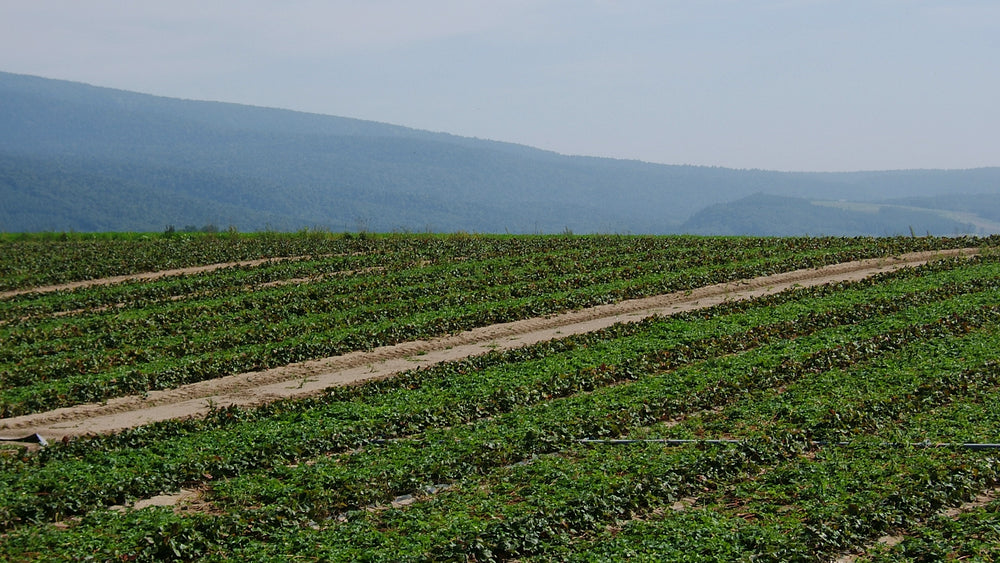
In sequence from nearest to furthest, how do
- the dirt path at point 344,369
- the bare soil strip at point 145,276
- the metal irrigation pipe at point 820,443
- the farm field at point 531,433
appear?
the farm field at point 531,433
the metal irrigation pipe at point 820,443
the dirt path at point 344,369
the bare soil strip at point 145,276

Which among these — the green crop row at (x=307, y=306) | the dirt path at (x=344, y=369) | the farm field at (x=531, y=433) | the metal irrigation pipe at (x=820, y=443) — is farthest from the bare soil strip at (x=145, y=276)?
the metal irrigation pipe at (x=820, y=443)

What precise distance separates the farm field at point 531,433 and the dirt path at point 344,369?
471mm

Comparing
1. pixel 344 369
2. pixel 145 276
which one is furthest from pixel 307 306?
pixel 145 276

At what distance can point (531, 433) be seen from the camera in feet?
44.2

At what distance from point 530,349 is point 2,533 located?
11362 millimetres

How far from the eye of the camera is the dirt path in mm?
15891

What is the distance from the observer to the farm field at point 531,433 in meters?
9.92

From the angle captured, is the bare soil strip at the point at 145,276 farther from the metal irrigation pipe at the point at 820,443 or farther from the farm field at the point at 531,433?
the metal irrigation pipe at the point at 820,443

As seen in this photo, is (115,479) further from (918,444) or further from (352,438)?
(918,444)

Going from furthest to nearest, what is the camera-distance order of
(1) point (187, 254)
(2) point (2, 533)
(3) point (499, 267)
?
(1) point (187, 254)
(3) point (499, 267)
(2) point (2, 533)

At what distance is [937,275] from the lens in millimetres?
29266

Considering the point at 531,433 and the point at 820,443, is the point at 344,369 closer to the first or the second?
the point at 531,433

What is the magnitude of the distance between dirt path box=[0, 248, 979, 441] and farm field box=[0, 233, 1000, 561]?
0.47m

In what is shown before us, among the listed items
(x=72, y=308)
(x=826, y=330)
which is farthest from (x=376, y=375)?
(x=72, y=308)
